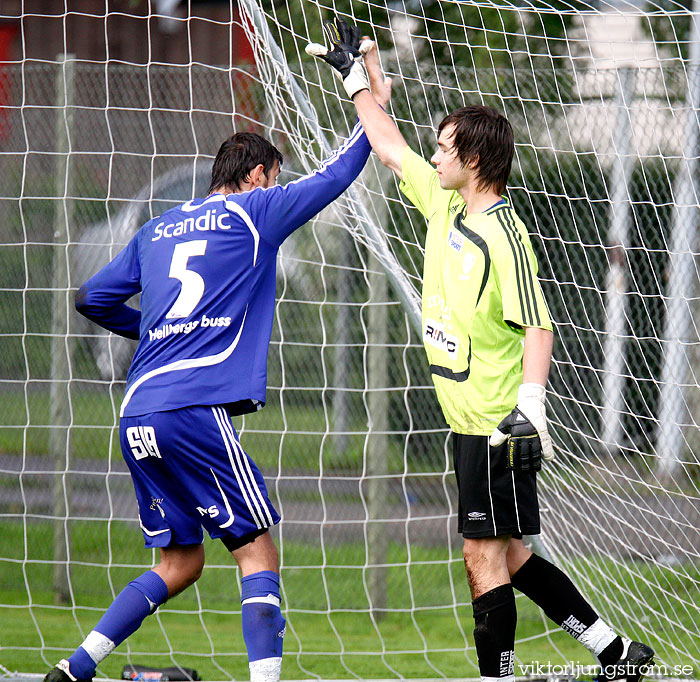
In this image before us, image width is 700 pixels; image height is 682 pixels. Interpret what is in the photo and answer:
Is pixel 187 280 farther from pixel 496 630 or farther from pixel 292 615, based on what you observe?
pixel 292 615

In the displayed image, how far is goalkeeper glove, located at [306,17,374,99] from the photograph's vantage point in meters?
3.23

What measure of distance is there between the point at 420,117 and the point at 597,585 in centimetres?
255

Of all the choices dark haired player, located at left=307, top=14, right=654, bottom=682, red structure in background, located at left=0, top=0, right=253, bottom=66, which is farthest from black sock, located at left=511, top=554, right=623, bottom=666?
red structure in background, located at left=0, top=0, right=253, bottom=66

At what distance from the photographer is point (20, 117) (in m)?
5.13

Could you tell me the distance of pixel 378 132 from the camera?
3.25m

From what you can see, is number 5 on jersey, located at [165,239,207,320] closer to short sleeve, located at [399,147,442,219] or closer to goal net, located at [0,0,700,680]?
short sleeve, located at [399,147,442,219]

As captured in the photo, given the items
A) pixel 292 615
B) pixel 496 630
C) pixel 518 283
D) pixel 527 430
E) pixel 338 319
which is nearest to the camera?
pixel 527 430

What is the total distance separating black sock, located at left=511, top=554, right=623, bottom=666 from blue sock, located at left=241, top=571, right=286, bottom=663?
83 centimetres

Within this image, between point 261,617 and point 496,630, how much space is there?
722mm

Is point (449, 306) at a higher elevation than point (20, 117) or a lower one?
lower

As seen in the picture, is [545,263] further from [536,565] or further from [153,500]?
[153,500]

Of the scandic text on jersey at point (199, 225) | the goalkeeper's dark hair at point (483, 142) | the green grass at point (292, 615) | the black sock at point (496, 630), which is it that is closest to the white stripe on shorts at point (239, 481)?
the scandic text on jersey at point (199, 225)

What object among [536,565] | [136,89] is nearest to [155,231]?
[536,565]

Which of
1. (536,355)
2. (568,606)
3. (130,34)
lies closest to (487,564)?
(568,606)
